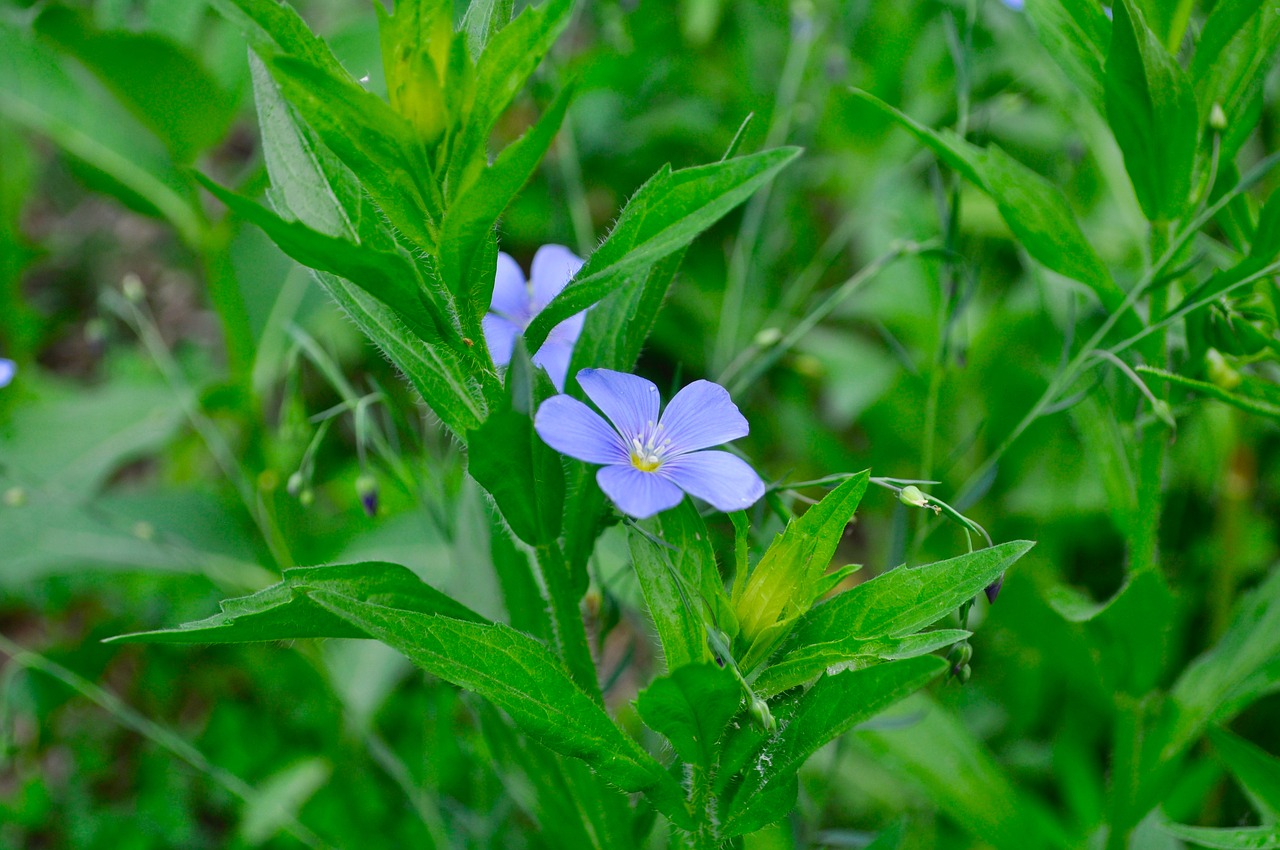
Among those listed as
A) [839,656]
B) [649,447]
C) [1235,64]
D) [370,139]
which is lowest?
[839,656]

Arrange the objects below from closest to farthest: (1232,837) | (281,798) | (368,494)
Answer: (1232,837), (368,494), (281,798)

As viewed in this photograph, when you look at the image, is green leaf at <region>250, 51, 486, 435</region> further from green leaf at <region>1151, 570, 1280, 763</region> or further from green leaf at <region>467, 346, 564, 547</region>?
green leaf at <region>1151, 570, 1280, 763</region>

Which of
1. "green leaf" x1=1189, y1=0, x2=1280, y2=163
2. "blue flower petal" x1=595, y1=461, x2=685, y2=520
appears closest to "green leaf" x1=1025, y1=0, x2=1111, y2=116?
"green leaf" x1=1189, y1=0, x2=1280, y2=163

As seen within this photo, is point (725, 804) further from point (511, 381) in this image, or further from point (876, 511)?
point (876, 511)

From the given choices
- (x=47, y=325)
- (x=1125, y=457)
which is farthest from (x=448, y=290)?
(x=47, y=325)

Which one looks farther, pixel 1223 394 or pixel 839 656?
pixel 1223 394

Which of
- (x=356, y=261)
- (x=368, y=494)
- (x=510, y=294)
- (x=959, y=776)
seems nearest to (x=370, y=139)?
(x=356, y=261)

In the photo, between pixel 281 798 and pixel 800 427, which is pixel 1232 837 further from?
pixel 281 798
